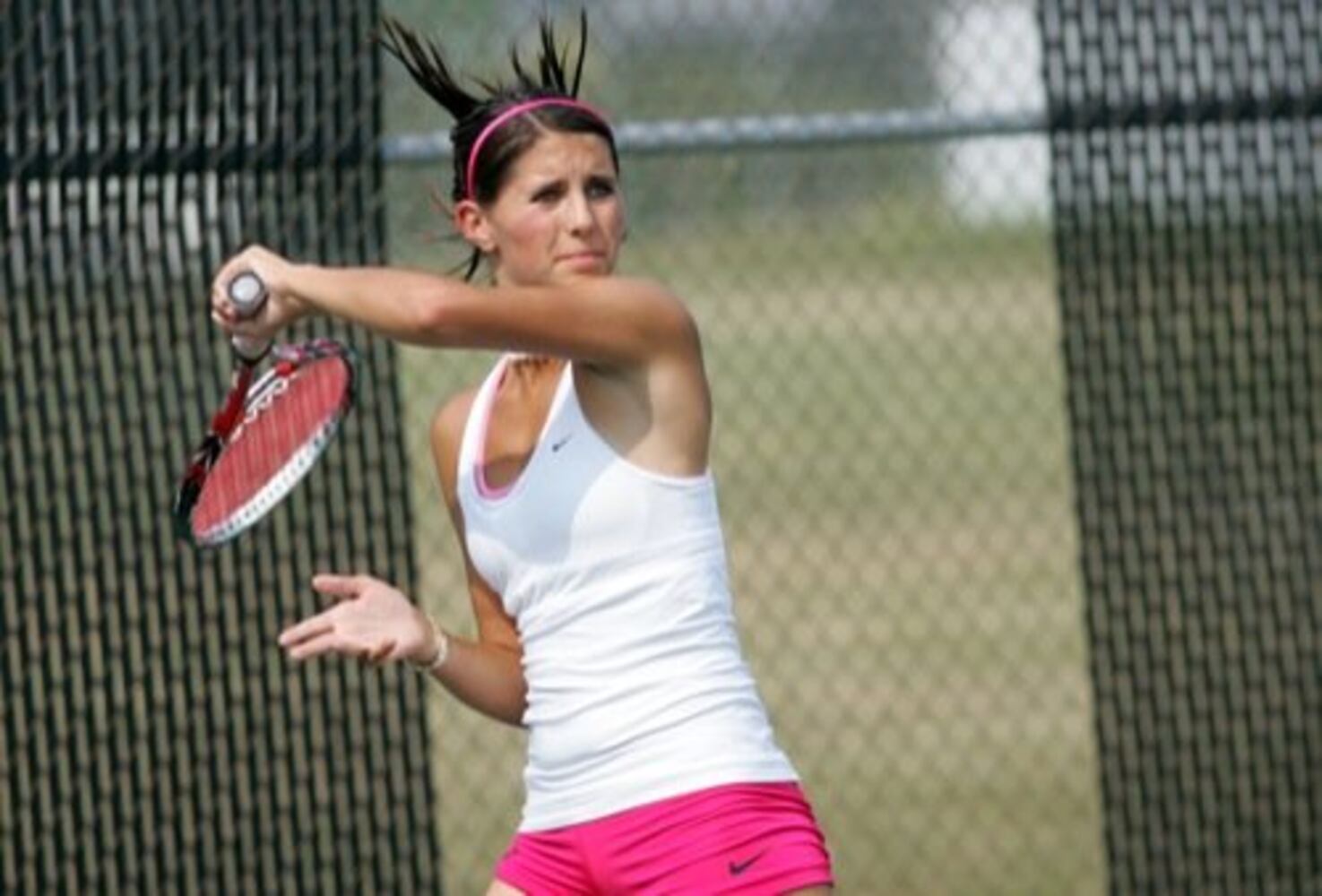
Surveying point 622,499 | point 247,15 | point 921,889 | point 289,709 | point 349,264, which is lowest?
point 921,889

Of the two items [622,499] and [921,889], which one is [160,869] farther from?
[921,889]

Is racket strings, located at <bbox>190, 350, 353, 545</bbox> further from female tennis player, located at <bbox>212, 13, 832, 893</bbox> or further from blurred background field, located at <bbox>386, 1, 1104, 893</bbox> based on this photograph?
blurred background field, located at <bbox>386, 1, 1104, 893</bbox>

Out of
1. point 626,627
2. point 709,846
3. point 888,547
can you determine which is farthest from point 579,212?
point 888,547

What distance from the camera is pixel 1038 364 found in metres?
13.6

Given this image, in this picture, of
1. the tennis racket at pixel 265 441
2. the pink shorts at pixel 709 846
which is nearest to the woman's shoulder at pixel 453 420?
the tennis racket at pixel 265 441

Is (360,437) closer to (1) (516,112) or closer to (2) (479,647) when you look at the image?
(2) (479,647)

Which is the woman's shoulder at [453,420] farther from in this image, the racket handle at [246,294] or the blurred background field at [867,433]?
the blurred background field at [867,433]

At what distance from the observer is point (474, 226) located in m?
4.61

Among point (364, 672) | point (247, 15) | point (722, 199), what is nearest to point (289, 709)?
point (364, 672)

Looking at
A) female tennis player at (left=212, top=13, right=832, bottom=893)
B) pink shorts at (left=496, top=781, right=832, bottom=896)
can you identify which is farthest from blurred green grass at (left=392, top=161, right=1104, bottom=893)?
pink shorts at (left=496, top=781, right=832, bottom=896)

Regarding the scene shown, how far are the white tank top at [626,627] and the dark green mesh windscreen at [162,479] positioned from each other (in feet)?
4.77

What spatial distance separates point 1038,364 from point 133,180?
325 inches

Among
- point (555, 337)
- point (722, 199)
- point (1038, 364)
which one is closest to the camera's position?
point (555, 337)

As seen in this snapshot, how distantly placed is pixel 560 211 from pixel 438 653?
64 cm
